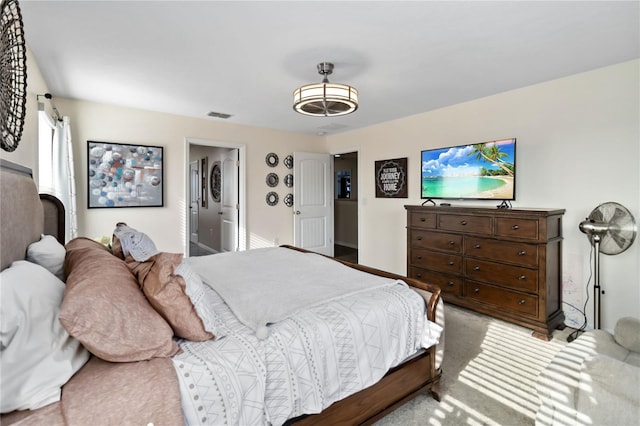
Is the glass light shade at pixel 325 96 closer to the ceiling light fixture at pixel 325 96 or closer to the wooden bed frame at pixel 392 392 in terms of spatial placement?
the ceiling light fixture at pixel 325 96

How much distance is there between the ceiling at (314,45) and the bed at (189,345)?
1248 millimetres

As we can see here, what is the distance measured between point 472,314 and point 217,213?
473cm

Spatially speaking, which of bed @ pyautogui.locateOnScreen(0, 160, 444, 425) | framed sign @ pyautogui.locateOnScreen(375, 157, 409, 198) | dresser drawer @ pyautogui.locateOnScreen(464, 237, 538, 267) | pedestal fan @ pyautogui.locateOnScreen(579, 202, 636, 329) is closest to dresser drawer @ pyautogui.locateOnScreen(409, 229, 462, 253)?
dresser drawer @ pyautogui.locateOnScreen(464, 237, 538, 267)

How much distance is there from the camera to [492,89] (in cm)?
327

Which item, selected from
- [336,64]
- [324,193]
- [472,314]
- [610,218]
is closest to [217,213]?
[324,193]

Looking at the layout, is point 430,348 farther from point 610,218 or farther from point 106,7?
point 106,7

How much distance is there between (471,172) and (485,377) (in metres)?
2.21

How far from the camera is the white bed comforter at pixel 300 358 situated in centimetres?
110

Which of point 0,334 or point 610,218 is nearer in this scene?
point 0,334

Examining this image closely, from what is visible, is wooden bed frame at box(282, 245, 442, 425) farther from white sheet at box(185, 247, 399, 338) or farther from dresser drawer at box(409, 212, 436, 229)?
dresser drawer at box(409, 212, 436, 229)

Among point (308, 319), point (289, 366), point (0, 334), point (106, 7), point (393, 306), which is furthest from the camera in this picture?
point (106, 7)

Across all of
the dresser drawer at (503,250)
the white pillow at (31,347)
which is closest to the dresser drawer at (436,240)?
the dresser drawer at (503,250)

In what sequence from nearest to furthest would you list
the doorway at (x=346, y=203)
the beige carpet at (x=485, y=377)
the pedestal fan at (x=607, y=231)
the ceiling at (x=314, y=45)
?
the beige carpet at (x=485, y=377), the ceiling at (x=314, y=45), the pedestal fan at (x=607, y=231), the doorway at (x=346, y=203)

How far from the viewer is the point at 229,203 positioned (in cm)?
535
